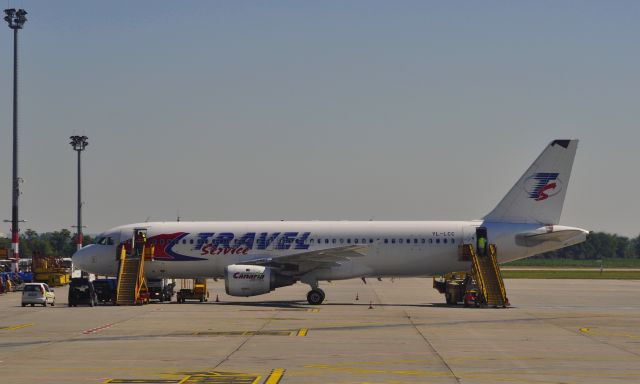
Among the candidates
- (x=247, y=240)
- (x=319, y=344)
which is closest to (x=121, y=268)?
(x=247, y=240)

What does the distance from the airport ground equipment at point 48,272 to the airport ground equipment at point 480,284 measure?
34.9 meters

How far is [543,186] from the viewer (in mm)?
54062

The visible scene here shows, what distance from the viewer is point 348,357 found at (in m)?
25.3

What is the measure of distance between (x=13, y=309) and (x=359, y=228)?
61.8ft

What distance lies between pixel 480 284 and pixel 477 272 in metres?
1.11

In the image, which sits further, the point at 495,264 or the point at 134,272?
the point at 134,272

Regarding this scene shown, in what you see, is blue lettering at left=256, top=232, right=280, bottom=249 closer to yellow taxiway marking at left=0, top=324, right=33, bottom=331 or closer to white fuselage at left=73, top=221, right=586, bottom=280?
white fuselage at left=73, top=221, right=586, bottom=280

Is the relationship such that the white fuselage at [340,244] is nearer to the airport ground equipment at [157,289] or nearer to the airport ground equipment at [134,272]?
the airport ground equipment at [134,272]

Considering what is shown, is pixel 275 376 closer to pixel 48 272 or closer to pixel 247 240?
pixel 247 240

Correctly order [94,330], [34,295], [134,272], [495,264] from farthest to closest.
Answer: [134,272] < [495,264] < [34,295] < [94,330]

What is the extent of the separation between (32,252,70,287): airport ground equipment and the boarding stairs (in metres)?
36.3

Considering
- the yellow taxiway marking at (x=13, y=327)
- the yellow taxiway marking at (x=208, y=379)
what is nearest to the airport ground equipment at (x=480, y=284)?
the yellow taxiway marking at (x=13, y=327)

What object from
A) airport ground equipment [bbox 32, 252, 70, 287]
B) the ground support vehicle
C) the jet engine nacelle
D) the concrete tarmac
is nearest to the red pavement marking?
the concrete tarmac

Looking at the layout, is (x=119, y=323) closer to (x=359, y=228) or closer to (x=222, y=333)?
(x=222, y=333)
